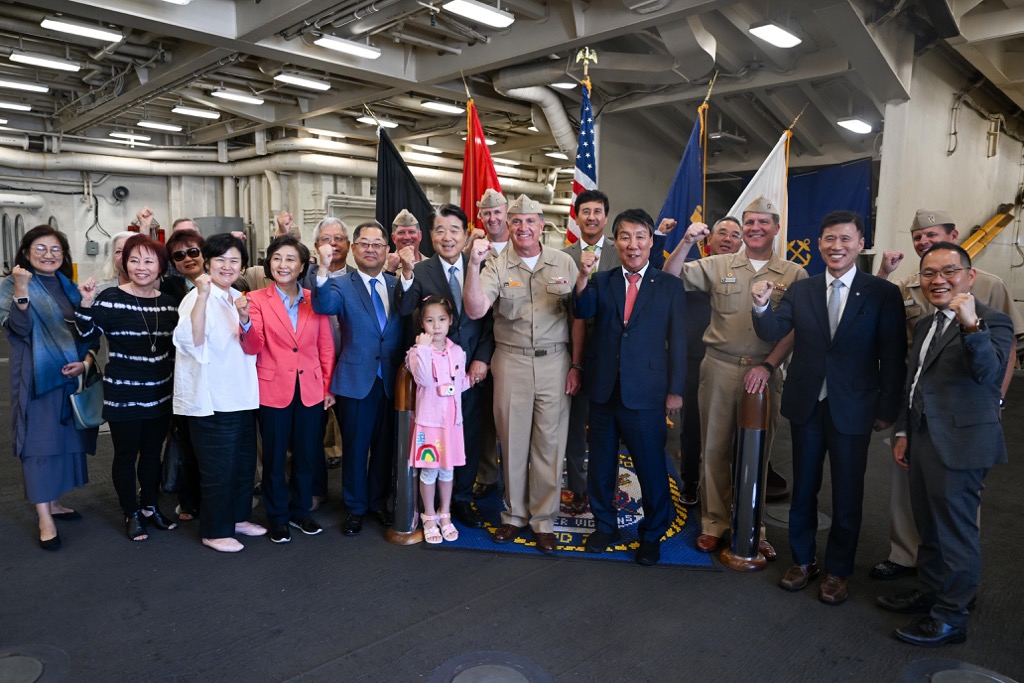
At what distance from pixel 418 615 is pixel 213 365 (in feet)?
5.05

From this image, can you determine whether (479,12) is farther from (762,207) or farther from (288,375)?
(288,375)

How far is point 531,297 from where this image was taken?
3281 mm

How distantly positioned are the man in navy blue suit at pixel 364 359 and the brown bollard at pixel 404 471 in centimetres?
16

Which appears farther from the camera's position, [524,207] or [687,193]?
[687,193]

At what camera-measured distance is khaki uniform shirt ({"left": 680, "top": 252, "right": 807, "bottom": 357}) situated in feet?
10.8

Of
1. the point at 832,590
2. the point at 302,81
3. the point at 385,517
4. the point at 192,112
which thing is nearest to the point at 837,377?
the point at 832,590

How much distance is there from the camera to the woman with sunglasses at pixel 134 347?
10.3 ft

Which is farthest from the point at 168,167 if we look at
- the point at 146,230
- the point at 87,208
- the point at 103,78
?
the point at 146,230

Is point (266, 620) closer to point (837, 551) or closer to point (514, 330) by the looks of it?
point (514, 330)

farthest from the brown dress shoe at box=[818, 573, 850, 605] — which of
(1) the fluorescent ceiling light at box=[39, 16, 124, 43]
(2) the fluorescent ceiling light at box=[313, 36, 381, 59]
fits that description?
(1) the fluorescent ceiling light at box=[39, 16, 124, 43]

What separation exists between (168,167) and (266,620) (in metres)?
13.6

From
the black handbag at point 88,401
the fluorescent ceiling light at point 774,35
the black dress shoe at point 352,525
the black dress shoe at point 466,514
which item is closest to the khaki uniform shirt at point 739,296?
the black dress shoe at point 466,514

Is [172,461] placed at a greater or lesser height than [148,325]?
lesser

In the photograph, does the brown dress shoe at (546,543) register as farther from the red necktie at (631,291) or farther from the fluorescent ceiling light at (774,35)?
the fluorescent ceiling light at (774,35)
